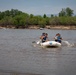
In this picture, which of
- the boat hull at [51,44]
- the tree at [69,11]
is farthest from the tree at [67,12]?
the boat hull at [51,44]

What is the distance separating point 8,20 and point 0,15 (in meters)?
25.5

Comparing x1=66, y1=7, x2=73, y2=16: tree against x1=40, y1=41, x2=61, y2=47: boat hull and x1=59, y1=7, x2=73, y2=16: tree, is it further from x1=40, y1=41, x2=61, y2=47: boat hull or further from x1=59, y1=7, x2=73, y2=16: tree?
x1=40, y1=41, x2=61, y2=47: boat hull

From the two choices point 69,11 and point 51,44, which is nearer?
point 51,44

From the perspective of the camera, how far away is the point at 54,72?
1730 centimetres

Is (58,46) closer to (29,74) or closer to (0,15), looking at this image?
(29,74)

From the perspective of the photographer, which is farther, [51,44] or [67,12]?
[67,12]

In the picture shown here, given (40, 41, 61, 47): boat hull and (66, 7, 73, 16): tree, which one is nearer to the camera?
(40, 41, 61, 47): boat hull

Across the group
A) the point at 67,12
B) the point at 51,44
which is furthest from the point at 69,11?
the point at 51,44

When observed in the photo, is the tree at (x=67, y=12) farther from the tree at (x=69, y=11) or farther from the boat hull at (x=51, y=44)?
the boat hull at (x=51, y=44)

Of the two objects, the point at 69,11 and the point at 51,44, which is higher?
the point at 69,11

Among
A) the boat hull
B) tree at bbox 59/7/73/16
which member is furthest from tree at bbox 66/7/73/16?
the boat hull

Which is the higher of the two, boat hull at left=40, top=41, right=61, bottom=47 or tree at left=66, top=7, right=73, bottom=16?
tree at left=66, top=7, right=73, bottom=16

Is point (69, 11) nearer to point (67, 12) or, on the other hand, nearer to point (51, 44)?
point (67, 12)

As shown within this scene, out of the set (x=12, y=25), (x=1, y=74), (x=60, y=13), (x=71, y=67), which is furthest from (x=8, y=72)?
(x=60, y=13)
